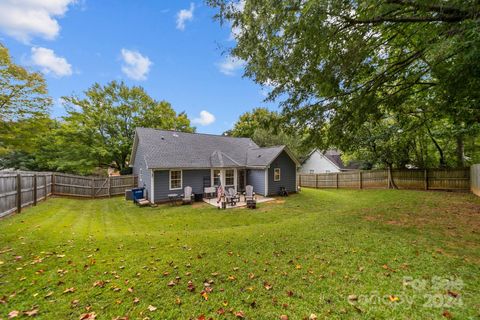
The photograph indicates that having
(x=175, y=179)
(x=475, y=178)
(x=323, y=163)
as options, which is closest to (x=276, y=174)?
(x=175, y=179)

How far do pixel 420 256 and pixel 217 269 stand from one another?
4500 mm

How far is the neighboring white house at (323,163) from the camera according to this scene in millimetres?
27791

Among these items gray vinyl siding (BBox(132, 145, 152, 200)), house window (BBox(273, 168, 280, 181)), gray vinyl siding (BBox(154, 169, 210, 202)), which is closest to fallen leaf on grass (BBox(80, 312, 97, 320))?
gray vinyl siding (BBox(154, 169, 210, 202))

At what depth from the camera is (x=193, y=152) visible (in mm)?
16234

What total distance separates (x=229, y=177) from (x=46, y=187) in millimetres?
11542

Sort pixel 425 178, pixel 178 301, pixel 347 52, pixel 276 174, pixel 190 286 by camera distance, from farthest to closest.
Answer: pixel 276 174, pixel 425 178, pixel 347 52, pixel 190 286, pixel 178 301

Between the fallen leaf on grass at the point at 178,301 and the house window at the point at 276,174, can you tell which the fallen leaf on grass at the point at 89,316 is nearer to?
the fallen leaf on grass at the point at 178,301

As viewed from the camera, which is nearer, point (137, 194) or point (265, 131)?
point (137, 194)

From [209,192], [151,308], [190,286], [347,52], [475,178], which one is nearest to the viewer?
[151,308]

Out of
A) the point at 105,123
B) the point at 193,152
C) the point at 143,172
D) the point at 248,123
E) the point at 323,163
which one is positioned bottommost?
the point at 143,172

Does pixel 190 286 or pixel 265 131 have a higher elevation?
pixel 265 131

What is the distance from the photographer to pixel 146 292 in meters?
3.32

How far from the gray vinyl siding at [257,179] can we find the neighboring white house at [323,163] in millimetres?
14476

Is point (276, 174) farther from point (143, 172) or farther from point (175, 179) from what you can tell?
point (143, 172)
